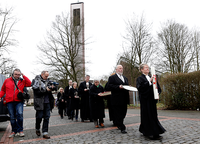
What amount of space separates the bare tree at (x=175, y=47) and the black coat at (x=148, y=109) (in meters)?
21.9

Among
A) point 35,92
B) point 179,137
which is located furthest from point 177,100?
point 35,92

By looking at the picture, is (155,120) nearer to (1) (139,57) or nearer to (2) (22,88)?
(2) (22,88)

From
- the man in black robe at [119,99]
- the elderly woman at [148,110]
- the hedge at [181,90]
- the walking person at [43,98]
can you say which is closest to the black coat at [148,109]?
the elderly woman at [148,110]

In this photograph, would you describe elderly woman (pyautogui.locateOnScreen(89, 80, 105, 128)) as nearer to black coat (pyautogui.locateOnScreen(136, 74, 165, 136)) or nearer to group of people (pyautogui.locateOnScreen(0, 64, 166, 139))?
group of people (pyautogui.locateOnScreen(0, 64, 166, 139))

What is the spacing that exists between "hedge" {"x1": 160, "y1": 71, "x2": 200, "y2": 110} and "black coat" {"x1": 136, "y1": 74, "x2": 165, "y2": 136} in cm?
790

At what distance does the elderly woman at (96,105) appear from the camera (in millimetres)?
7326

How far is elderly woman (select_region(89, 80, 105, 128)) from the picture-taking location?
7.33m

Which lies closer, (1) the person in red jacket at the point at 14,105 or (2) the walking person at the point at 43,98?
(2) the walking person at the point at 43,98

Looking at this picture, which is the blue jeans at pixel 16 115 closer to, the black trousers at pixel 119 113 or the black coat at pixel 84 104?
the black trousers at pixel 119 113

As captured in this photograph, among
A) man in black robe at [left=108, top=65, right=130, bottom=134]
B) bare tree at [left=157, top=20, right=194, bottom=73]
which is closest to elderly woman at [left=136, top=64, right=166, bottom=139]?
man in black robe at [left=108, top=65, right=130, bottom=134]

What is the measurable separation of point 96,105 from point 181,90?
704 centimetres

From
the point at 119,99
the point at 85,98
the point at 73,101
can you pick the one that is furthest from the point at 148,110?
the point at 73,101

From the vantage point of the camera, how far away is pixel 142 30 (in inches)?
921

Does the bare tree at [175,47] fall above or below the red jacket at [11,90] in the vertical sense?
above
